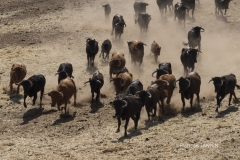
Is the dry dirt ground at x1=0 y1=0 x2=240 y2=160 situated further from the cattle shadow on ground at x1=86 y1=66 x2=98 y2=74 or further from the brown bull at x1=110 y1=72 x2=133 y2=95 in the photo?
the brown bull at x1=110 y1=72 x2=133 y2=95

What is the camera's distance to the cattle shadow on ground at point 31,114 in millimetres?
17747

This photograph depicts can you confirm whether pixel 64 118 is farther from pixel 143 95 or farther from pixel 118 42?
pixel 118 42

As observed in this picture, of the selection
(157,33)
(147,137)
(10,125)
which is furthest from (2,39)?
(147,137)

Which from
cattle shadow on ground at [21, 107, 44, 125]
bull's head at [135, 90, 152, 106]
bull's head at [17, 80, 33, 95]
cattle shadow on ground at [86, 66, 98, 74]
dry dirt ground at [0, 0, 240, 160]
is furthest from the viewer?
cattle shadow on ground at [86, 66, 98, 74]

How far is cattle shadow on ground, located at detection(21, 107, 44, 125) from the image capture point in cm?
1775

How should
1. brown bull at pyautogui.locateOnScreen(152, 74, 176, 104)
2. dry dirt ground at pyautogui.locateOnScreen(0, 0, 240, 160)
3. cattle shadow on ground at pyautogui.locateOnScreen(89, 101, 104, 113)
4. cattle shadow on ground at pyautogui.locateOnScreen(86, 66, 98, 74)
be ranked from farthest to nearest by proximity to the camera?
cattle shadow on ground at pyautogui.locateOnScreen(86, 66, 98, 74) < cattle shadow on ground at pyautogui.locateOnScreen(89, 101, 104, 113) < brown bull at pyautogui.locateOnScreen(152, 74, 176, 104) < dry dirt ground at pyautogui.locateOnScreen(0, 0, 240, 160)

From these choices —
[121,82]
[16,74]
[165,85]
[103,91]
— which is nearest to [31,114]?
[16,74]

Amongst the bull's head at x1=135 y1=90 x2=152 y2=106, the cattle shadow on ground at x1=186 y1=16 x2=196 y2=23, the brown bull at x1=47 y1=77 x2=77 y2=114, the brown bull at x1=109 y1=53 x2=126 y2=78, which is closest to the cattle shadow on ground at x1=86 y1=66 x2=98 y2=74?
the brown bull at x1=109 y1=53 x2=126 y2=78

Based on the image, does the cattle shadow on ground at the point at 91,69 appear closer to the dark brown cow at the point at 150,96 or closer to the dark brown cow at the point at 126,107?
the dark brown cow at the point at 150,96

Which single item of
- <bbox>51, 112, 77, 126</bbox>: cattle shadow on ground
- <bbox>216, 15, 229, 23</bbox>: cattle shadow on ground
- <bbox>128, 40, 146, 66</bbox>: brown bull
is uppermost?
<bbox>216, 15, 229, 23</bbox>: cattle shadow on ground

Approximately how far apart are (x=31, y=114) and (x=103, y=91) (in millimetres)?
3943

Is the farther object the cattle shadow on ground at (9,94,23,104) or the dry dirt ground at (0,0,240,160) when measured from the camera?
the cattle shadow on ground at (9,94,23,104)

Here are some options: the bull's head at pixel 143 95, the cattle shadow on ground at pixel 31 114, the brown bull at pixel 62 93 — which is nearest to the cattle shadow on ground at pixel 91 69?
the brown bull at pixel 62 93

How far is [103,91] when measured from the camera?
2069 centimetres
